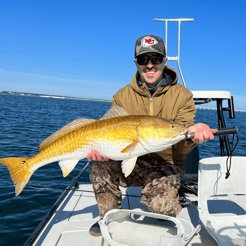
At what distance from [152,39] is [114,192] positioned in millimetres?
2283

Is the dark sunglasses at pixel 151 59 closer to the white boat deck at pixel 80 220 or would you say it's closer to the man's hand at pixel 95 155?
the man's hand at pixel 95 155

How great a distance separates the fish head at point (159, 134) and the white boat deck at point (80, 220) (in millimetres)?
1361

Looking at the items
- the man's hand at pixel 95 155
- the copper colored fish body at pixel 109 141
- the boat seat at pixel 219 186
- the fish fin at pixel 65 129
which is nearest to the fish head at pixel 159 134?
the copper colored fish body at pixel 109 141

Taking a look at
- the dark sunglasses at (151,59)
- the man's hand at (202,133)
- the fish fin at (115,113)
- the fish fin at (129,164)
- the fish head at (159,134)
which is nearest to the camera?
the man's hand at (202,133)

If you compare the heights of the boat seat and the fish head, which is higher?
the fish head

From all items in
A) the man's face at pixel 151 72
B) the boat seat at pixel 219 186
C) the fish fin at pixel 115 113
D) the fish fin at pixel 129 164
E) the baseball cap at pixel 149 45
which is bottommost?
the boat seat at pixel 219 186

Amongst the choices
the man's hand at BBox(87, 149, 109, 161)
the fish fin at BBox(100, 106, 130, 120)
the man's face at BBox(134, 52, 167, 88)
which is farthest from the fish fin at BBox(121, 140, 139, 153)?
the man's face at BBox(134, 52, 167, 88)

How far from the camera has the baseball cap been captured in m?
3.33

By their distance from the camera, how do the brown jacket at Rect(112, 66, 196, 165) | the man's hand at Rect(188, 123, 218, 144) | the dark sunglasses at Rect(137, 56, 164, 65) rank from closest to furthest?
the man's hand at Rect(188, 123, 218, 144), the brown jacket at Rect(112, 66, 196, 165), the dark sunglasses at Rect(137, 56, 164, 65)

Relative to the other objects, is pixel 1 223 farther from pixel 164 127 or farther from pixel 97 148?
pixel 164 127

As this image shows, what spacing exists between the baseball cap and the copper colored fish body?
0.99m

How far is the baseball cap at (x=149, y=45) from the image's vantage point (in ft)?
10.9

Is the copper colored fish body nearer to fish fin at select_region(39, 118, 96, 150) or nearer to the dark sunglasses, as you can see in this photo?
fish fin at select_region(39, 118, 96, 150)

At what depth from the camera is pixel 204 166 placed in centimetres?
311
